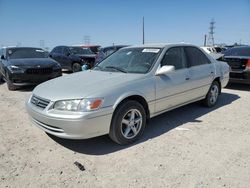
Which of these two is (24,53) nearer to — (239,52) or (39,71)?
(39,71)

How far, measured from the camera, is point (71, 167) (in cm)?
332

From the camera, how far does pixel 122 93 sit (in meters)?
3.74

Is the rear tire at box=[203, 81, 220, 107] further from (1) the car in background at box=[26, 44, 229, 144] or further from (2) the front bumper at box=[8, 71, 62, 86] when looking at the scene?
(2) the front bumper at box=[8, 71, 62, 86]

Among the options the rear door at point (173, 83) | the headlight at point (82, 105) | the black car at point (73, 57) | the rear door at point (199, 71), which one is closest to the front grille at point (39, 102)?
the headlight at point (82, 105)

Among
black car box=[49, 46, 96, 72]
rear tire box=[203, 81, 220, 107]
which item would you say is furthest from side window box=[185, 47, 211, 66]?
black car box=[49, 46, 96, 72]

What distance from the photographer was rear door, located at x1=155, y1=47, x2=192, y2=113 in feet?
14.4

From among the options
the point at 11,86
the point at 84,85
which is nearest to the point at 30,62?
the point at 11,86

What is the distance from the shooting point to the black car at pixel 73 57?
1293cm

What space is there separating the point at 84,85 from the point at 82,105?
53 centimetres

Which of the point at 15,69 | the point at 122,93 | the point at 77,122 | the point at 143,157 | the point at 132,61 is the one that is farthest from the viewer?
the point at 15,69

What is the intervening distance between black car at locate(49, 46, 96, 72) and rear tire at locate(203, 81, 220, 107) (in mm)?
7906

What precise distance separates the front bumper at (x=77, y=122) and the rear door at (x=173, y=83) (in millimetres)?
1188

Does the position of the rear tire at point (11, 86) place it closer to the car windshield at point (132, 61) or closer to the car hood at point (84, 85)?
the car windshield at point (132, 61)

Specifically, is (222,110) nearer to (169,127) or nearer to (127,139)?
(169,127)
